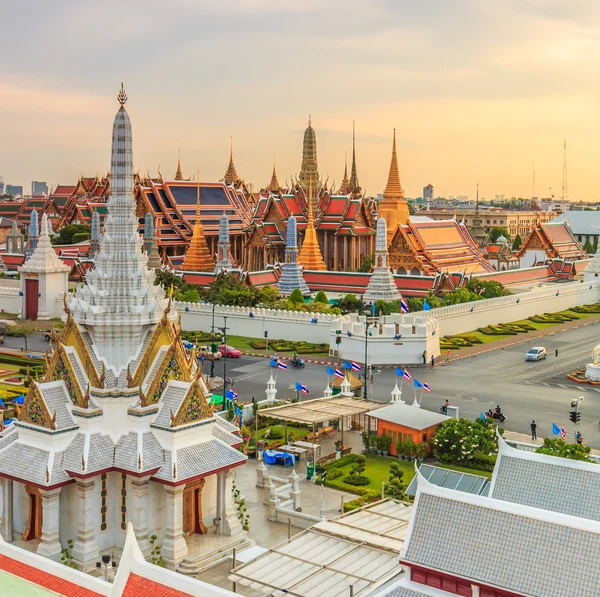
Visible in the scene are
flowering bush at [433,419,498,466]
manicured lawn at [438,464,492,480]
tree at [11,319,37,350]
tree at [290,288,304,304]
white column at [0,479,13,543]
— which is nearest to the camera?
white column at [0,479,13,543]

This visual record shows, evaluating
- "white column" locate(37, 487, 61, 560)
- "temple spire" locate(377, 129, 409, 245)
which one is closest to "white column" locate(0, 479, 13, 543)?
"white column" locate(37, 487, 61, 560)

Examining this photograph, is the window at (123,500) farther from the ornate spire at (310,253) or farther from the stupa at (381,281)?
the ornate spire at (310,253)

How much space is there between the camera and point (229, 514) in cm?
2333

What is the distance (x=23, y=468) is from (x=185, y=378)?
4.43m

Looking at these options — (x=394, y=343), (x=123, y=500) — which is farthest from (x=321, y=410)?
(x=394, y=343)

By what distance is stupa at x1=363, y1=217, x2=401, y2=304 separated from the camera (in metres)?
61.4

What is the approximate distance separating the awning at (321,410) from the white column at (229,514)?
7016mm

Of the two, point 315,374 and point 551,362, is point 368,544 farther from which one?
point 551,362

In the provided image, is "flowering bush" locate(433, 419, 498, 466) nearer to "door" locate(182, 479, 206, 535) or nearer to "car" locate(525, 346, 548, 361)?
"door" locate(182, 479, 206, 535)

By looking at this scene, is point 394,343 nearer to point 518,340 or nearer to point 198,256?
point 518,340

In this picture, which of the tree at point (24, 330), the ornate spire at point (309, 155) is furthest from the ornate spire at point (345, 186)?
the tree at point (24, 330)

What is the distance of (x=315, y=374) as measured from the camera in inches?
1753

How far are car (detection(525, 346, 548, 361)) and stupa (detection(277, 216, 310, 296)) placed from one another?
851 inches

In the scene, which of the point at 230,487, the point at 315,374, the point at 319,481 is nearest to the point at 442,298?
the point at 315,374
